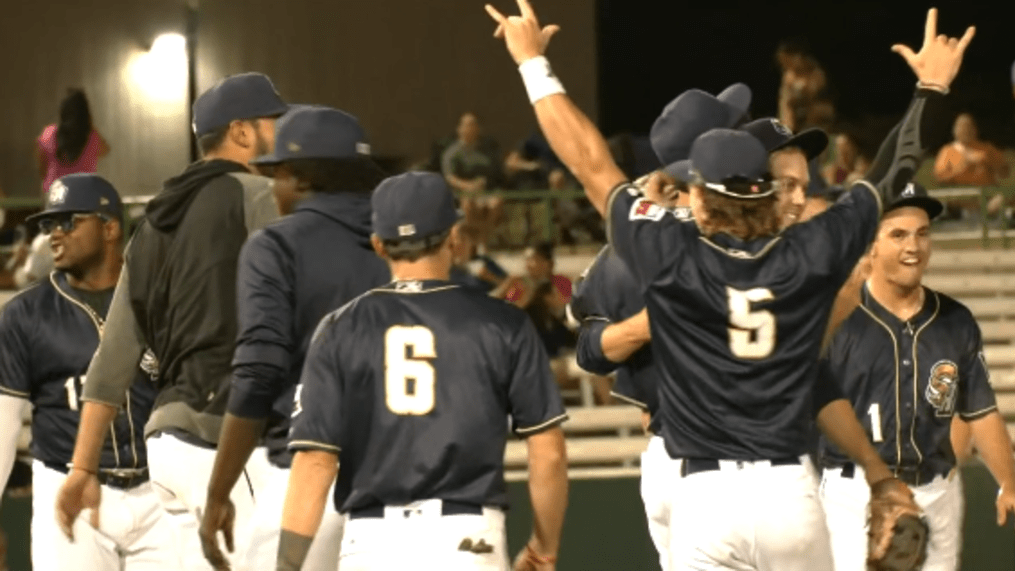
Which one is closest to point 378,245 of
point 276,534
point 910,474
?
point 276,534

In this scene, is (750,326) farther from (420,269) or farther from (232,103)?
(232,103)

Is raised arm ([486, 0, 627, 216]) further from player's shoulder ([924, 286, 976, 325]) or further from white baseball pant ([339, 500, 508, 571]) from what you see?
player's shoulder ([924, 286, 976, 325])

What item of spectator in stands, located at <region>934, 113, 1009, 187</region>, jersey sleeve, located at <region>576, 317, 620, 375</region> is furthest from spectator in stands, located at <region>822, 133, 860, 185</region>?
jersey sleeve, located at <region>576, 317, 620, 375</region>

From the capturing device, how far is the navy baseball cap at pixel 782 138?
22.7 ft

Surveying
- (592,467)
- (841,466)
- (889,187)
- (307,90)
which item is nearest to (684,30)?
(307,90)

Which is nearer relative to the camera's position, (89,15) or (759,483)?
(759,483)

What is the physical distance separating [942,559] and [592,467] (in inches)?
237

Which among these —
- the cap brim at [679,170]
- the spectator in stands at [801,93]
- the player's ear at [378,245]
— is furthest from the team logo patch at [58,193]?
the spectator in stands at [801,93]

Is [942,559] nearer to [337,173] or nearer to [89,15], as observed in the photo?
[337,173]

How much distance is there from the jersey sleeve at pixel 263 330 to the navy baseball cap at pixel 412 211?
0.50 m

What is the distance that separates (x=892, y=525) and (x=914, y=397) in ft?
6.55

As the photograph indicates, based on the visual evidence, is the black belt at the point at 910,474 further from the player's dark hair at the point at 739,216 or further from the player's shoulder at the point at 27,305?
the player's shoulder at the point at 27,305

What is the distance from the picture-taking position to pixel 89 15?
2081cm

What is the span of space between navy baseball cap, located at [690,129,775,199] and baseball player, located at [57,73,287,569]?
4.42 feet
